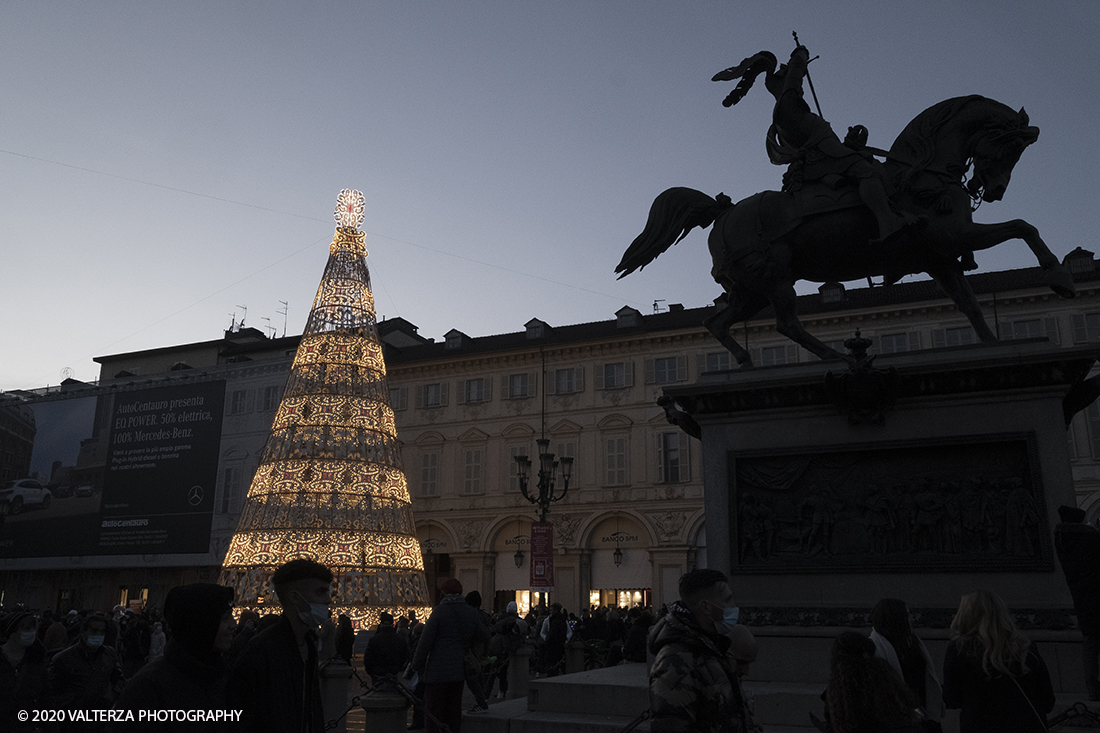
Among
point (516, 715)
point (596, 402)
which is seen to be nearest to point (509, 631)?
point (516, 715)

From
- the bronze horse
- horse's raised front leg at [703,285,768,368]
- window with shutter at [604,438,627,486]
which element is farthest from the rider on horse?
window with shutter at [604,438,627,486]

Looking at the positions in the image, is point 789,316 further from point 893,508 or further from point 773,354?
point 773,354

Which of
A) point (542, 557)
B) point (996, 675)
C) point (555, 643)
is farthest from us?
point (542, 557)

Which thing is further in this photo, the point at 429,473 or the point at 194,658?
the point at 429,473

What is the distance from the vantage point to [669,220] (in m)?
8.88

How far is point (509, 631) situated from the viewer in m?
13.5

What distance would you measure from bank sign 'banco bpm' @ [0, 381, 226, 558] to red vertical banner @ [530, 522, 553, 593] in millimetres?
22270

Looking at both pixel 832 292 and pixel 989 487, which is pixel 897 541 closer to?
pixel 989 487

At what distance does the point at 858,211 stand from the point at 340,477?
1473 centimetres

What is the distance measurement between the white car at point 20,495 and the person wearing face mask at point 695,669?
45747 mm

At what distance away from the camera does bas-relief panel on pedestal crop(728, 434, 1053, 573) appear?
22.3ft

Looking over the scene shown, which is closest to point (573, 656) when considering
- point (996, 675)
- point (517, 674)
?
point (517, 674)

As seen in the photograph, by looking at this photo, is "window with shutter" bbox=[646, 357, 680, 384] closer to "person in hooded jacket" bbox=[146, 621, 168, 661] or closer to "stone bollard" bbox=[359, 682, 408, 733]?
"person in hooded jacket" bbox=[146, 621, 168, 661]

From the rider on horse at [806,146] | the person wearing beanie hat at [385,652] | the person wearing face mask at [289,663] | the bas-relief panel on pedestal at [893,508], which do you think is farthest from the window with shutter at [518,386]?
the person wearing face mask at [289,663]
